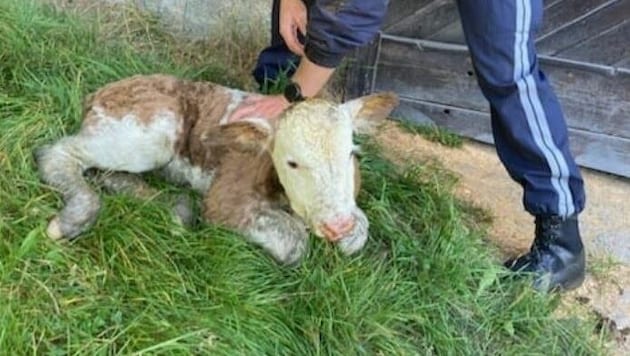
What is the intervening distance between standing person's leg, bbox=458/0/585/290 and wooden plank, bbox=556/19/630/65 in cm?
107

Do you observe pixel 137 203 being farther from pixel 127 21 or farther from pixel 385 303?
pixel 127 21

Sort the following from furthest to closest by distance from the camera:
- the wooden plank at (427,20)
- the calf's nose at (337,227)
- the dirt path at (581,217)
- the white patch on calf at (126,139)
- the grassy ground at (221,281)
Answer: the wooden plank at (427,20)
the dirt path at (581,217)
the white patch on calf at (126,139)
the calf's nose at (337,227)
the grassy ground at (221,281)

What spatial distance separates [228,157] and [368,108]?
18.5 inches

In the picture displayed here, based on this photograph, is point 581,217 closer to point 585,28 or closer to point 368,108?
point 585,28

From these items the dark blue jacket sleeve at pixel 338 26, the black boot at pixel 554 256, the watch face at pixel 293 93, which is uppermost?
the dark blue jacket sleeve at pixel 338 26

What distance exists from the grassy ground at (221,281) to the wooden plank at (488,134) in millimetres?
896

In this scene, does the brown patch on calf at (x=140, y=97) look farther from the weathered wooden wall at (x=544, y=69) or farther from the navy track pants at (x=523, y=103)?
the weathered wooden wall at (x=544, y=69)

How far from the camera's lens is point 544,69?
15.2 feet

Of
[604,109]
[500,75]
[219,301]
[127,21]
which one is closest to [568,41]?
[604,109]

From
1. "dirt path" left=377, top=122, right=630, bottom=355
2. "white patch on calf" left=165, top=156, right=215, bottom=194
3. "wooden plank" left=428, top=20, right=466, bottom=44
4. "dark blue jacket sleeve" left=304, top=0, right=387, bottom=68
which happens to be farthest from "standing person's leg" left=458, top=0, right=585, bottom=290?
"wooden plank" left=428, top=20, right=466, bottom=44

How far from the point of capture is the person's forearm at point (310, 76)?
11.0 ft

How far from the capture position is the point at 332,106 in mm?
3133

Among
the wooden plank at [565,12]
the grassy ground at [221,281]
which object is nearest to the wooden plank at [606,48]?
the wooden plank at [565,12]

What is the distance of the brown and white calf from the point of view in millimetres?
3062
